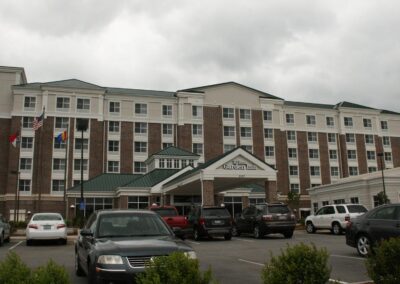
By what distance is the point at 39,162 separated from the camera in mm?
55906

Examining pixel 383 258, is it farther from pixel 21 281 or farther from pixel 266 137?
pixel 266 137

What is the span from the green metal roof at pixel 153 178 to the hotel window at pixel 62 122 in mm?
16974

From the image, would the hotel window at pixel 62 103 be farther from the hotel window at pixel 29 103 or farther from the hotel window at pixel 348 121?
the hotel window at pixel 348 121

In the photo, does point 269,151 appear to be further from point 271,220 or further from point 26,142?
point 271,220

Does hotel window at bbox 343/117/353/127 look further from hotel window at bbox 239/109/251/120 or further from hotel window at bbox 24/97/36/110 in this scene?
hotel window at bbox 24/97/36/110

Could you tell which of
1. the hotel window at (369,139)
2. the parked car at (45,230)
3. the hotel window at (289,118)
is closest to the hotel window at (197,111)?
the hotel window at (289,118)

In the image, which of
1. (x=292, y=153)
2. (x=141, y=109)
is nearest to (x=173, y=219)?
(x=141, y=109)

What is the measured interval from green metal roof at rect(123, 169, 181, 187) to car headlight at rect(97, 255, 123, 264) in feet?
117

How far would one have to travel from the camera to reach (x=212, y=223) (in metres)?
22.3

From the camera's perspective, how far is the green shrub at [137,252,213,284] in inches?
209

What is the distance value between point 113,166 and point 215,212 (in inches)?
1511

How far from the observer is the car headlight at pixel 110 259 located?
7312mm

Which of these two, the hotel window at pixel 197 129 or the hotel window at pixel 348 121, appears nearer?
the hotel window at pixel 197 129

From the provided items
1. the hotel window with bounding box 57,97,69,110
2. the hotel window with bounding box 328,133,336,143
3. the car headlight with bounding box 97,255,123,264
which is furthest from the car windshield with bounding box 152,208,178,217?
the hotel window with bounding box 328,133,336,143
